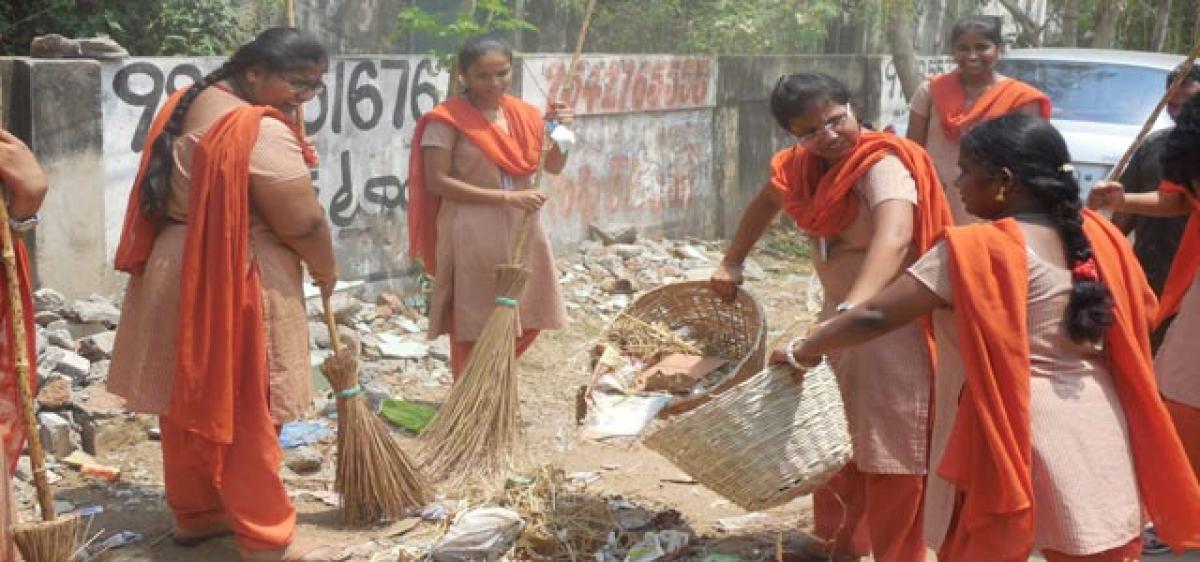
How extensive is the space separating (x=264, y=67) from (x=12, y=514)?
1.71 m

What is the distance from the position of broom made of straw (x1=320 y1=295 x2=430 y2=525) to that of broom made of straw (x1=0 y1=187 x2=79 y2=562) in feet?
4.55

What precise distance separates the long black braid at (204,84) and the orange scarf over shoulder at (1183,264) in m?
2.88

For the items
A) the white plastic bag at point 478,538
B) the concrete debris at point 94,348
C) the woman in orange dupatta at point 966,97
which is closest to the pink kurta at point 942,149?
the woman in orange dupatta at point 966,97

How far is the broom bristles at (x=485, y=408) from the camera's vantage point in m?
5.36

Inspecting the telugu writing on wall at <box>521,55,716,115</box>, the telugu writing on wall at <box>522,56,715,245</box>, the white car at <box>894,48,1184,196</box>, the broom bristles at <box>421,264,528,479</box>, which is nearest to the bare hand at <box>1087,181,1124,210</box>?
the broom bristles at <box>421,264,528,479</box>

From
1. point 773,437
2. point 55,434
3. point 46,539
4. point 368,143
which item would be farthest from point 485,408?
point 368,143

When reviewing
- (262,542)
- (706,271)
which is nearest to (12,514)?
(262,542)

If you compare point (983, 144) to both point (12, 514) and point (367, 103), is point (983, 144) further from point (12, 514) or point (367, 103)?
point (367, 103)

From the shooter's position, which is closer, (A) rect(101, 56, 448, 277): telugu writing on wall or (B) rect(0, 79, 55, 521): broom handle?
(B) rect(0, 79, 55, 521): broom handle

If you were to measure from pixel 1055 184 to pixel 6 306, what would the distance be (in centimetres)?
271

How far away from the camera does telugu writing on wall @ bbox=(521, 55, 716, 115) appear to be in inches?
357

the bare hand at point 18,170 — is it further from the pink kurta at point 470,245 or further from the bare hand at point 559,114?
the bare hand at point 559,114

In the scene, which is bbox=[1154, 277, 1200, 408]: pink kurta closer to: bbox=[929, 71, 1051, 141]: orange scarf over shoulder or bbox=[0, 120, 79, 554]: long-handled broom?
bbox=[929, 71, 1051, 141]: orange scarf over shoulder

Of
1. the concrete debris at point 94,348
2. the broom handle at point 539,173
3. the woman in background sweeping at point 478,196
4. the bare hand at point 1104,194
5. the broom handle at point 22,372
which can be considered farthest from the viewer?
the concrete debris at point 94,348
